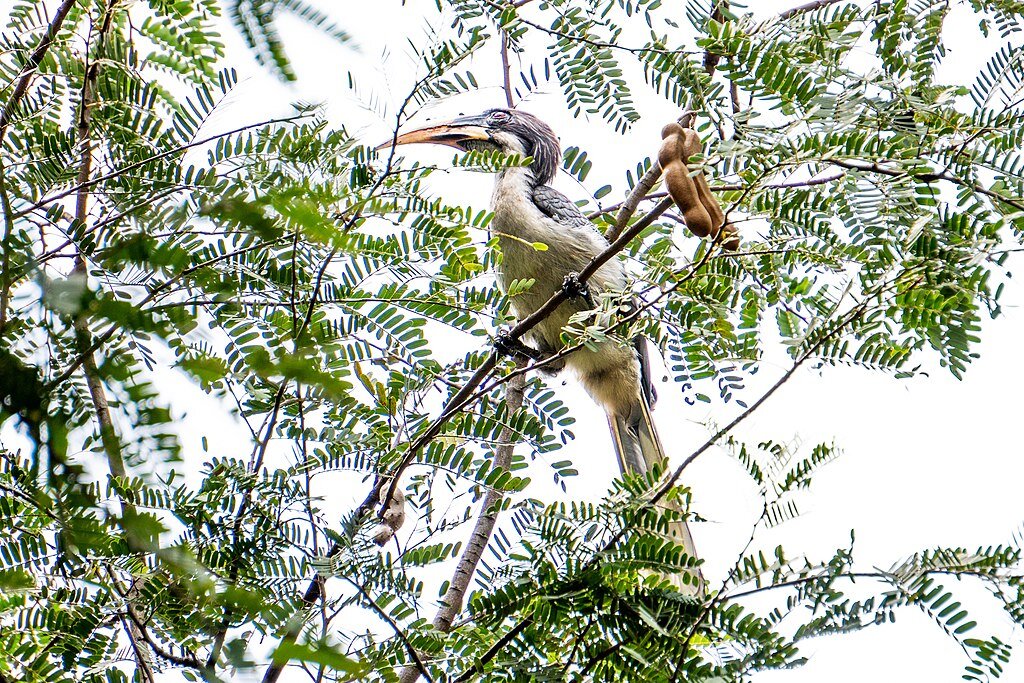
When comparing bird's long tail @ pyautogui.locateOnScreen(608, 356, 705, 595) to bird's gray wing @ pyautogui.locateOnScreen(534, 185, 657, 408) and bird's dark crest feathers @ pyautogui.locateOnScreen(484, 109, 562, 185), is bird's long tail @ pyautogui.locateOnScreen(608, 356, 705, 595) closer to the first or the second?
bird's gray wing @ pyautogui.locateOnScreen(534, 185, 657, 408)

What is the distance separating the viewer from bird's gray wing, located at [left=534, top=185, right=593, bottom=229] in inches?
174

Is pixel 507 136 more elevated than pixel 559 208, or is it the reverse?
pixel 507 136

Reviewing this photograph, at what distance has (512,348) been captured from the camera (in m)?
3.37

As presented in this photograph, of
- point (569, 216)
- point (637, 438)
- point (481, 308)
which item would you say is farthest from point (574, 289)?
point (569, 216)

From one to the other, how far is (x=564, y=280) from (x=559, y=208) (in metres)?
0.61

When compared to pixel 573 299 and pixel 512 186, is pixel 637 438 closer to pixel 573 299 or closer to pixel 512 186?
pixel 573 299

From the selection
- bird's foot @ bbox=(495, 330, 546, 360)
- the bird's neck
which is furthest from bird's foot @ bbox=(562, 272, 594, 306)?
the bird's neck

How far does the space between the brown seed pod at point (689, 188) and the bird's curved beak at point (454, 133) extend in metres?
2.82

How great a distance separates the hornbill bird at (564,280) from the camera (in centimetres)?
409

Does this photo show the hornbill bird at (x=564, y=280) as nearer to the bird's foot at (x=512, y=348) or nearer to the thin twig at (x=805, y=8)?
the bird's foot at (x=512, y=348)

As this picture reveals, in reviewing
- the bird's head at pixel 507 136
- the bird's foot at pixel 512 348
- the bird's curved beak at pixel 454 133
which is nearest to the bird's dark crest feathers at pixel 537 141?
the bird's head at pixel 507 136

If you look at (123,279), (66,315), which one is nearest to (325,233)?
(66,315)

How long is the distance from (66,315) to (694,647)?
148cm

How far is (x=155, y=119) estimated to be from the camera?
1.83m
